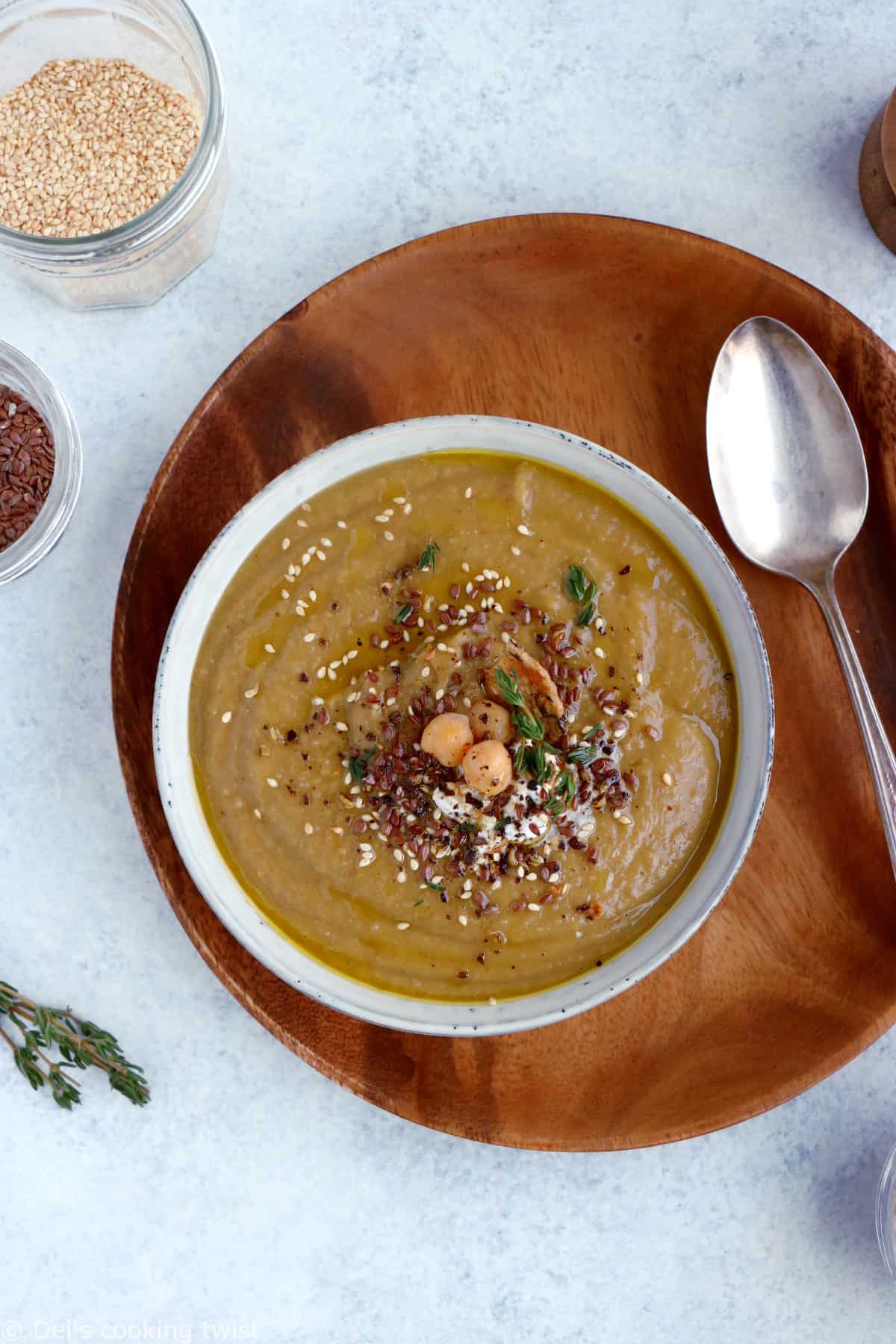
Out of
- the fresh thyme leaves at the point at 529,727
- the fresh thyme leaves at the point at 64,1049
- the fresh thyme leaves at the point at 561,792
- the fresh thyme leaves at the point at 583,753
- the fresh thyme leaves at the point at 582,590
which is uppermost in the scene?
the fresh thyme leaves at the point at 582,590

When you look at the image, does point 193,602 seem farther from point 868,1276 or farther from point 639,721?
point 868,1276

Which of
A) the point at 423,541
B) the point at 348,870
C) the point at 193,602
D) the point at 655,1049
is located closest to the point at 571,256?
the point at 423,541

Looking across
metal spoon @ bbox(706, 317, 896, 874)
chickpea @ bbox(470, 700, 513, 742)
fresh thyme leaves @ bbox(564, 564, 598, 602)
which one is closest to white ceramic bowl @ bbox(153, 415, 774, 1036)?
fresh thyme leaves @ bbox(564, 564, 598, 602)

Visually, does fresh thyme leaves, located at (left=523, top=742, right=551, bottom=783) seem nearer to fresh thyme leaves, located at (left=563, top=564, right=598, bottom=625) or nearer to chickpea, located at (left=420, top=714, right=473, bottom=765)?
chickpea, located at (left=420, top=714, right=473, bottom=765)

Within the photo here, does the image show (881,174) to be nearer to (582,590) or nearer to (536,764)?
(582,590)

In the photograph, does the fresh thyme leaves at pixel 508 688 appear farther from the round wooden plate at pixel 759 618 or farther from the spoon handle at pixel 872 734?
the spoon handle at pixel 872 734

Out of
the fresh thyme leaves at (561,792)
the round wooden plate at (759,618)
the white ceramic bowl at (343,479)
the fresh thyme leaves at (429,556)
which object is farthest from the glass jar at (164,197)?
the fresh thyme leaves at (561,792)
